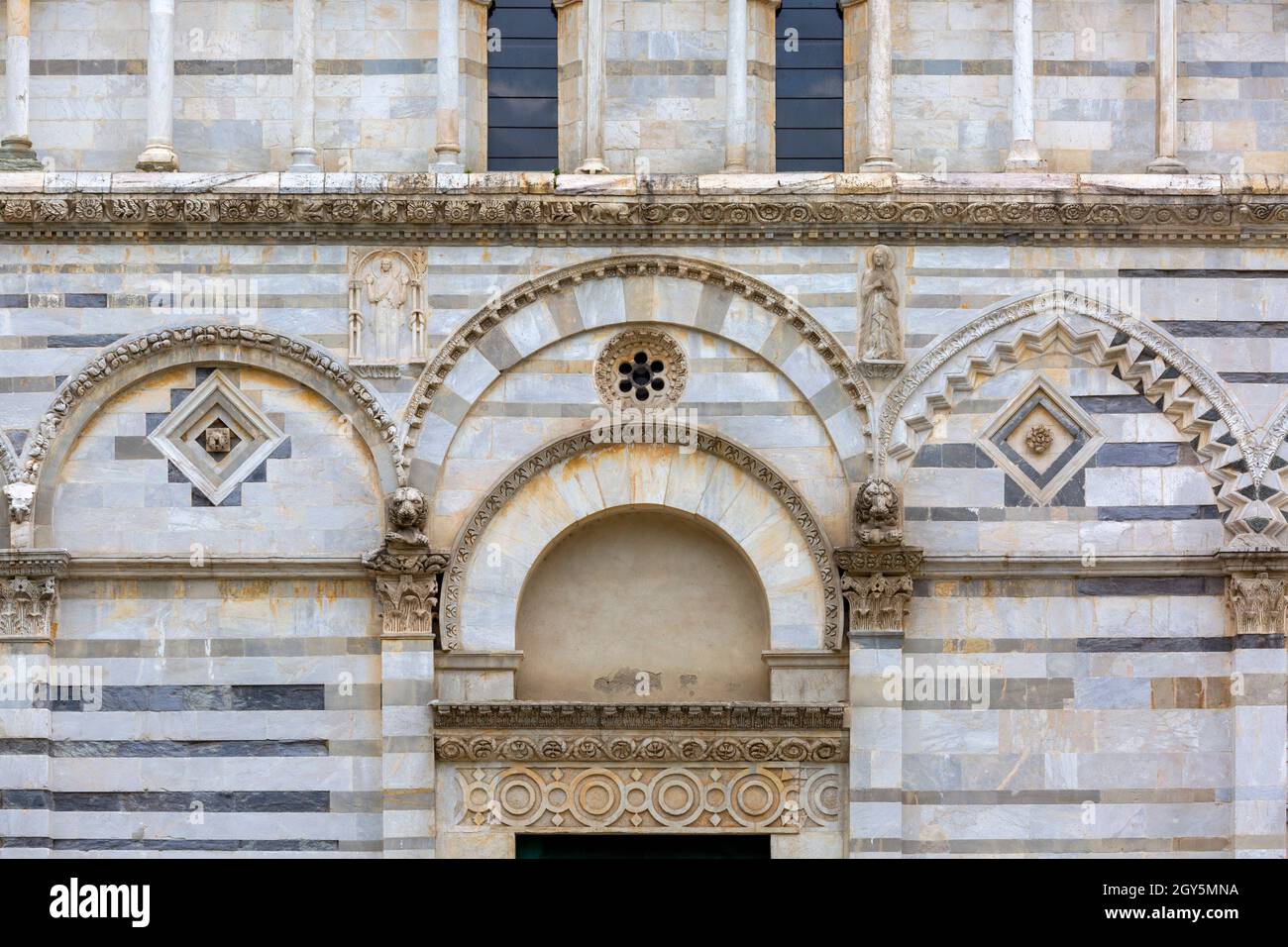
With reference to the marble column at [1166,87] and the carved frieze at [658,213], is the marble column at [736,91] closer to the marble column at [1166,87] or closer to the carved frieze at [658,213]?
the carved frieze at [658,213]

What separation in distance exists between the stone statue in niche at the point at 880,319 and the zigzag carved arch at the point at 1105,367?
0.62 feet

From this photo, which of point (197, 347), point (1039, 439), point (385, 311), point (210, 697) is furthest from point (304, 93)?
point (1039, 439)

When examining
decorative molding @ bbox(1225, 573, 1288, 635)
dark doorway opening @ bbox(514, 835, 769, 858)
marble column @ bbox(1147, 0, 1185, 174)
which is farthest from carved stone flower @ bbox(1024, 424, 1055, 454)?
dark doorway opening @ bbox(514, 835, 769, 858)

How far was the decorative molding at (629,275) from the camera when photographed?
20922mm

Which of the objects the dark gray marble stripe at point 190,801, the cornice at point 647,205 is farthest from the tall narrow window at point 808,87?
the dark gray marble stripe at point 190,801

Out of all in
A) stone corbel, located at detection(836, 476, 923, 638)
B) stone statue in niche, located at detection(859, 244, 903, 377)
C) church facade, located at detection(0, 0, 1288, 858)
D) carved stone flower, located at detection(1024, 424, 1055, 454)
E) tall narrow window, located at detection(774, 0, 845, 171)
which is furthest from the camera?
tall narrow window, located at detection(774, 0, 845, 171)

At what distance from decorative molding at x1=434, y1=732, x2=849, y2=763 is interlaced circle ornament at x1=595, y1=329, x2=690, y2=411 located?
2386mm

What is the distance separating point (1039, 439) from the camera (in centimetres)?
2098

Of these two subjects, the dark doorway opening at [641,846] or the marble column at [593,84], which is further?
the marble column at [593,84]

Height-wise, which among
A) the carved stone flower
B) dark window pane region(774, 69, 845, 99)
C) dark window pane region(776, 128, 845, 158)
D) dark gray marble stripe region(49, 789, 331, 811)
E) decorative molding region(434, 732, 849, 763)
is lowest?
dark gray marble stripe region(49, 789, 331, 811)

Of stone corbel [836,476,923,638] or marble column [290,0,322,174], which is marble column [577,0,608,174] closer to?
marble column [290,0,322,174]

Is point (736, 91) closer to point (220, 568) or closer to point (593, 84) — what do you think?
point (593, 84)

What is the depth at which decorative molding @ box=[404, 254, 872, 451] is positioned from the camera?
68.6 feet

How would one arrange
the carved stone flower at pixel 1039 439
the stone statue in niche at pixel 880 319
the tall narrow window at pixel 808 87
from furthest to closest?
the tall narrow window at pixel 808 87, the carved stone flower at pixel 1039 439, the stone statue in niche at pixel 880 319
